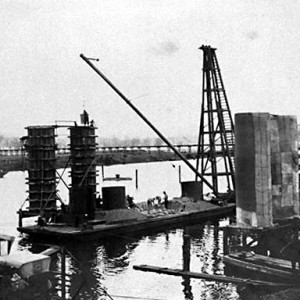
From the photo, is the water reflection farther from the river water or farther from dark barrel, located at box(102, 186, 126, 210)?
dark barrel, located at box(102, 186, 126, 210)

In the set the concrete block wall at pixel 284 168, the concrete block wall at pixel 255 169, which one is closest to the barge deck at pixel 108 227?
the concrete block wall at pixel 255 169

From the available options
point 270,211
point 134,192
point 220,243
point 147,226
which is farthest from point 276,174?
point 134,192

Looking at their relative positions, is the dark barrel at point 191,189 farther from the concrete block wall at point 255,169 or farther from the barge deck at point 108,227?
the concrete block wall at point 255,169

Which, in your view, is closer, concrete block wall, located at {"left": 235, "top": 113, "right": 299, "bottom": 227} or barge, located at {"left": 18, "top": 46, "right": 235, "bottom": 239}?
concrete block wall, located at {"left": 235, "top": 113, "right": 299, "bottom": 227}

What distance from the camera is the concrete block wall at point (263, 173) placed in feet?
76.2

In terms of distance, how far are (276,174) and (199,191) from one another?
96.6ft

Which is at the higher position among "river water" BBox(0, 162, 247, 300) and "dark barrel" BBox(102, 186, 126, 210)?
"dark barrel" BBox(102, 186, 126, 210)

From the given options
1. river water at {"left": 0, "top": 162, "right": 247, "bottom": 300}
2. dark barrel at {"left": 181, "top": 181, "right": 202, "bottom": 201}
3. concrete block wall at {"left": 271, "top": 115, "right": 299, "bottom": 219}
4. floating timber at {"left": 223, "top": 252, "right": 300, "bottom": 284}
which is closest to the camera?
floating timber at {"left": 223, "top": 252, "right": 300, "bottom": 284}

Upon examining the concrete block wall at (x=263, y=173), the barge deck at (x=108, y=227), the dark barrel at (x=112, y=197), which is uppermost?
the concrete block wall at (x=263, y=173)

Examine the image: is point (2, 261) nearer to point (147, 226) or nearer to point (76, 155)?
point (147, 226)

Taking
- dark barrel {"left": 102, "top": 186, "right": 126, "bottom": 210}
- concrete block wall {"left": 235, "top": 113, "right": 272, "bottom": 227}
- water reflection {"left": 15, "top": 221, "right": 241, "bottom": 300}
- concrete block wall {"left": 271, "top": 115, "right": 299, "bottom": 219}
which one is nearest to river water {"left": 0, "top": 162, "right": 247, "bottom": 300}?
water reflection {"left": 15, "top": 221, "right": 241, "bottom": 300}

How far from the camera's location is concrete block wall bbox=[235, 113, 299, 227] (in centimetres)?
2323

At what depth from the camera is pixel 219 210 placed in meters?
52.6

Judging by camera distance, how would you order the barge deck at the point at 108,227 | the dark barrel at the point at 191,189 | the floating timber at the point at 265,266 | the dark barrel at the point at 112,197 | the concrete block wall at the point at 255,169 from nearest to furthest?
the floating timber at the point at 265,266 → the concrete block wall at the point at 255,169 → the barge deck at the point at 108,227 → the dark barrel at the point at 112,197 → the dark barrel at the point at 191,189
